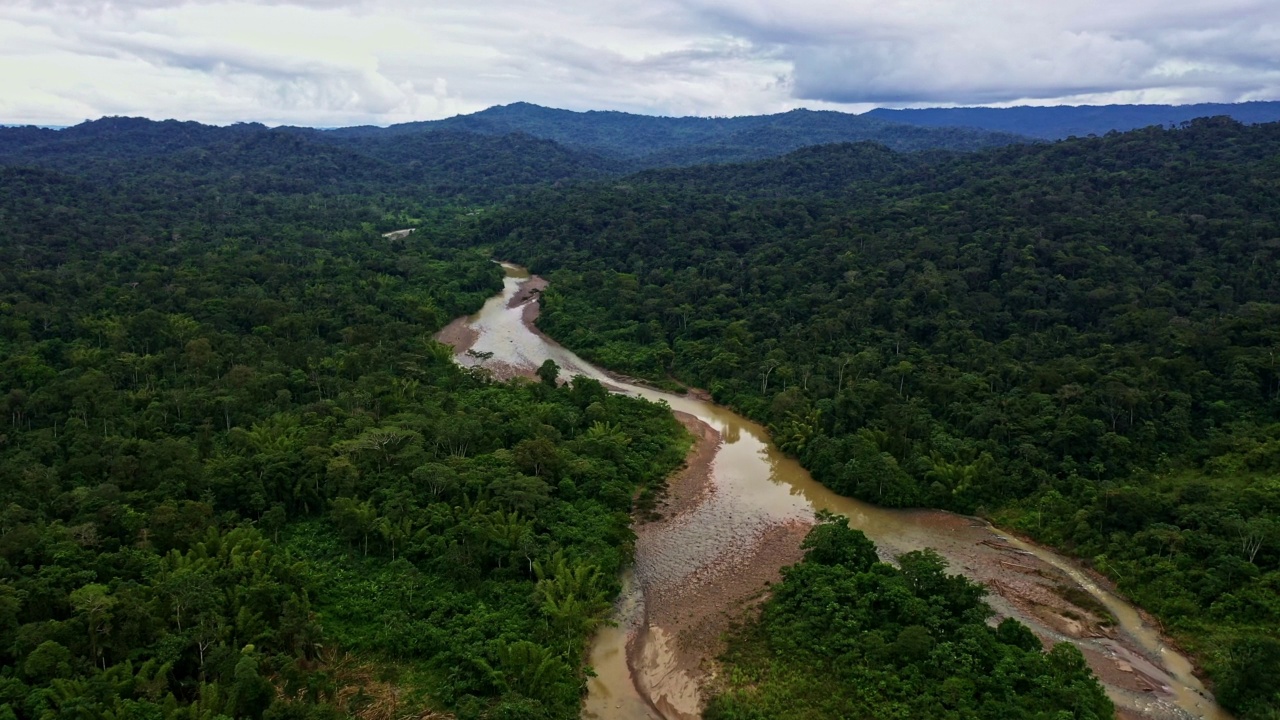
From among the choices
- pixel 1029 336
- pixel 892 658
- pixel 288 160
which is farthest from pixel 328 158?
pixel 892 658

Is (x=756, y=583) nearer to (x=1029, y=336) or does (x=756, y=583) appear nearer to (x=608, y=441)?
(x=608, y=441)

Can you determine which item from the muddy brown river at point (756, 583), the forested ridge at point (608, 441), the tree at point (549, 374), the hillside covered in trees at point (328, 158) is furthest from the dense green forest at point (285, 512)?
the hillside covered in trees at point (328, 158)

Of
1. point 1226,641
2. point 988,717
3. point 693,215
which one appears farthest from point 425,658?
point 693,215

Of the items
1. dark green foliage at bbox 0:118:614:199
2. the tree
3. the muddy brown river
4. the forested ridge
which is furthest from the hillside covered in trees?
the muddy brown river

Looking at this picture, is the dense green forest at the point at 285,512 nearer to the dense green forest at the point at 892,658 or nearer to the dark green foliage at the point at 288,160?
the dense green forest at the point at 892,658

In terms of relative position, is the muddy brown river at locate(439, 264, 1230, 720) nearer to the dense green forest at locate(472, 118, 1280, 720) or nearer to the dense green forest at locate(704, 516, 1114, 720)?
the dense green forest at locate(472, 118, 1280, 720)

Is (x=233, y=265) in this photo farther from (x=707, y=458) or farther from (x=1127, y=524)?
(x=1127, y=524)
